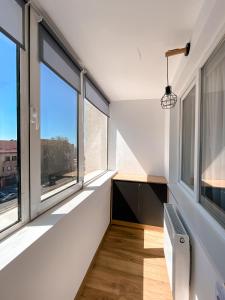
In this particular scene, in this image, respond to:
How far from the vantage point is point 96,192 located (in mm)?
2080

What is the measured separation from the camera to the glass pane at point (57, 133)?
1354mm

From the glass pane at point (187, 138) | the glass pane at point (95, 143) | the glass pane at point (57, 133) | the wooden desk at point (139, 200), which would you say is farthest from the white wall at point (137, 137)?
the glass pane at point (57, 133)

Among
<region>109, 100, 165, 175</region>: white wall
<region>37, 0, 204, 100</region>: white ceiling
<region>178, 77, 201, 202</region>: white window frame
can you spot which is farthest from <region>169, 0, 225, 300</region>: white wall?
<region>109, 100, 165, 175</region>: white wall

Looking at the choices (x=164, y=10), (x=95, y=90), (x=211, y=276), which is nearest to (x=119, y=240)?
(x=211, y=276)

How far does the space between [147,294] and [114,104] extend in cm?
307

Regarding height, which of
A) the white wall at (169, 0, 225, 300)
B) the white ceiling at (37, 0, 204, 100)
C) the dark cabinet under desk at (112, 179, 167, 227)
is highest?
the white ceiling at (37, 0, 204, 100)

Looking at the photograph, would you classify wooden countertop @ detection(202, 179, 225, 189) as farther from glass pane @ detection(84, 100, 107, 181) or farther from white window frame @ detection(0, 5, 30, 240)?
glass pane @ detection(84, 100, 107, 181)

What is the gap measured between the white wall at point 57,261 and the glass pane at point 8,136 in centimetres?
21

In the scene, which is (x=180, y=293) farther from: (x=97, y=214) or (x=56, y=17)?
(x=56, y=17)

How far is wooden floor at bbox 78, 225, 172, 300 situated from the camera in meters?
1.62

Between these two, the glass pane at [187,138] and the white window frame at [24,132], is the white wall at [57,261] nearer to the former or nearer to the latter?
→ the white window frame at [24,132]

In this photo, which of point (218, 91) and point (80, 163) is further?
point (80, 163)

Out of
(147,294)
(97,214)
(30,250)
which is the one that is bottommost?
(147,294)

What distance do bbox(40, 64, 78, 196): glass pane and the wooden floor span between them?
3.56 feet
